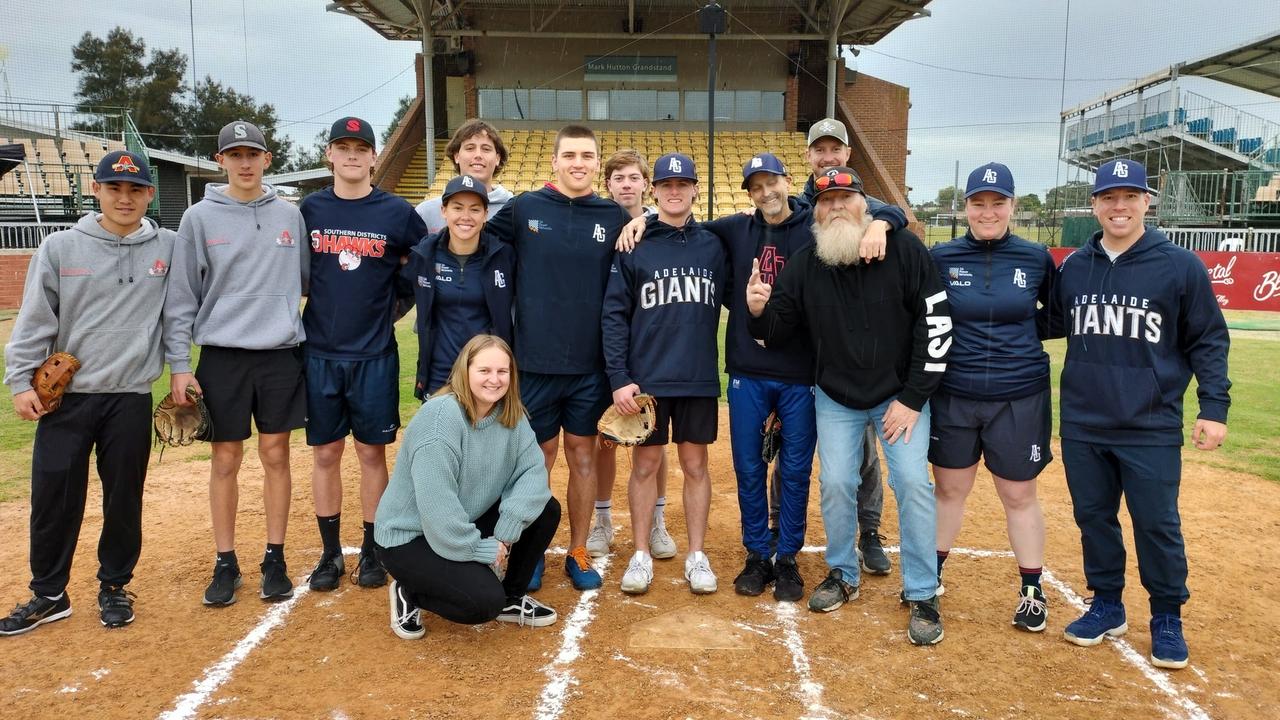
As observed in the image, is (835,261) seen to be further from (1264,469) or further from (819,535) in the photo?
(1264,469)

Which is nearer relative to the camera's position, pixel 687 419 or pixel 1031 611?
pixel 1031 611

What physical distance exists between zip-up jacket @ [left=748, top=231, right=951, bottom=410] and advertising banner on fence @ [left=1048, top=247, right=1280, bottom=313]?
1457 cm

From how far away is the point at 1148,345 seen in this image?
12.1ft

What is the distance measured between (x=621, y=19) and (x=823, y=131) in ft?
74.6

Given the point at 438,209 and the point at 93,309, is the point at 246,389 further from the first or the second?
the point at 438,209

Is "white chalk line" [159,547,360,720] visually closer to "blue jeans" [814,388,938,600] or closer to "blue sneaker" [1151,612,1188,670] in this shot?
"blue jeans" [814,388,938,600]

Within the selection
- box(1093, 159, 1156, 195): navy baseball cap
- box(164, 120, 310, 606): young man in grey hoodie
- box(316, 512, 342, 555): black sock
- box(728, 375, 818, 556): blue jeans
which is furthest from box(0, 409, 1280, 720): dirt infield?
box(1093, 159, 1156, 195): navy baseball cap

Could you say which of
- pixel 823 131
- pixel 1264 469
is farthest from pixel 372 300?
pixel 1264 469

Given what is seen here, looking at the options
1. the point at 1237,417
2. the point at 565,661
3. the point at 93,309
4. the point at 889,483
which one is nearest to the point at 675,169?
the point at 889,483

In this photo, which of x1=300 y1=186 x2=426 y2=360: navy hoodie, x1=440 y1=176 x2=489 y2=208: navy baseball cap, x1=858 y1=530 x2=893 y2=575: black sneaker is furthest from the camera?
x1=858 y1=530 x2=893 y2=575: black sneaker

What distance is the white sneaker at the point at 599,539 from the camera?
5.07 meters

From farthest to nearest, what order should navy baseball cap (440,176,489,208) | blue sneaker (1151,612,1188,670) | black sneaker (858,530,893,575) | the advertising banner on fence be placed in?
the advertising banner on fence < black sneaker (858,530,893,575) < navy baseball cap (440,176,489,208) < blue sneaker (1151,612,1188,670)

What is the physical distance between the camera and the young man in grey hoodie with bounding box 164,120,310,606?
167 inches

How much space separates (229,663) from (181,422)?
52.4 inches
